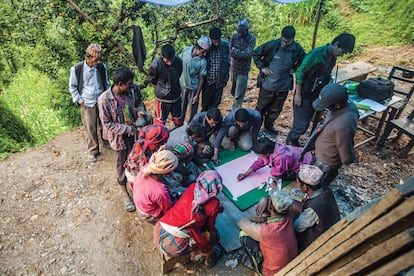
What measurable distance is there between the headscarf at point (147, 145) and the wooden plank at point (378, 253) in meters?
2.09

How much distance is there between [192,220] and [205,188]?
308mm

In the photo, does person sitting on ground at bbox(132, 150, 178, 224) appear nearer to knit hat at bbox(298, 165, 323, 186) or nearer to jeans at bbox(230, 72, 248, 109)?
knit hat at bbox(298, 165, 323, 186)

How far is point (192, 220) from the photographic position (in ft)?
8.01

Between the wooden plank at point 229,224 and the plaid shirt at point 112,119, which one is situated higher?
the plaid shirt at point 112,119

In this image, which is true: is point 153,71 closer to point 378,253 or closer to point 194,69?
point 194,69

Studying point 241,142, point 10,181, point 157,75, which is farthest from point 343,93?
point 10,181

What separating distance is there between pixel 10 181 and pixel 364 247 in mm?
4530

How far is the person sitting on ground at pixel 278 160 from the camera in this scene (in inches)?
145

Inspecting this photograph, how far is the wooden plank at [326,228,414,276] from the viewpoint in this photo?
3.66ft

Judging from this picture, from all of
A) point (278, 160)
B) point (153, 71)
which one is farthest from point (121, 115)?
point (278, 160)

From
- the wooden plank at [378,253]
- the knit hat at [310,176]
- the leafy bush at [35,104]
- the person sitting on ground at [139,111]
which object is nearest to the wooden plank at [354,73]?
the knit hat at [310,176]

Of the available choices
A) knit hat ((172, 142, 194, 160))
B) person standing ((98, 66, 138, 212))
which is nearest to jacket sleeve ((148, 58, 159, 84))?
person standing ((98, 66, 138, 212))

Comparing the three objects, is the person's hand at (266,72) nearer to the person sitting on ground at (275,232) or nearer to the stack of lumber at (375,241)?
the person sitting on ground at (275,232)

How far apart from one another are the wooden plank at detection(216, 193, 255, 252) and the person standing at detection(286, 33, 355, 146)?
Result: 5.73 feet
